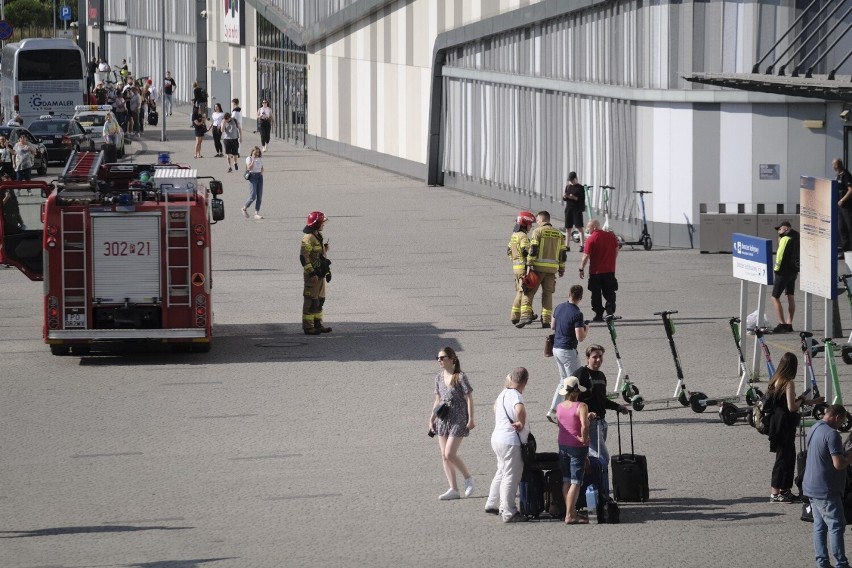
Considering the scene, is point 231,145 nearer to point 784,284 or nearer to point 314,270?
point 314,270

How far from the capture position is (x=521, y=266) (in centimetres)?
2162

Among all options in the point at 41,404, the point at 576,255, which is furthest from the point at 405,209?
the point at 41,404

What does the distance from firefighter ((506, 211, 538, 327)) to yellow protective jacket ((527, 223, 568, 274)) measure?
0.35ft

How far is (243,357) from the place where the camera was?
20000 millimetres

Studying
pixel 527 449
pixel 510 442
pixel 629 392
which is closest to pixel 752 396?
pixel 629 392

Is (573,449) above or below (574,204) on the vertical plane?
below

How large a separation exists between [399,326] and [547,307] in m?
2.13

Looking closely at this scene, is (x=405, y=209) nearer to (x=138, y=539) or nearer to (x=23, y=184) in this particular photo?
(x=23, y=184)

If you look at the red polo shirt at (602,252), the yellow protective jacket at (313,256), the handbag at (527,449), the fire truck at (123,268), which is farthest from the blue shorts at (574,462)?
the red polo shirt at (602,252)

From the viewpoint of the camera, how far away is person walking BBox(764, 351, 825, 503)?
42.3 ft

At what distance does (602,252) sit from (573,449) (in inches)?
384

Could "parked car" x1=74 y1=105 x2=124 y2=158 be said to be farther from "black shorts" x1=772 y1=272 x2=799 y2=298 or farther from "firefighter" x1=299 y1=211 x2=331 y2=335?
"black shorts" x1=772 y1=272 x2=799 y2=298

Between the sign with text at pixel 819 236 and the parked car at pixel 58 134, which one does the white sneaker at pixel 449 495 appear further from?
the parked car at pixel 58 134

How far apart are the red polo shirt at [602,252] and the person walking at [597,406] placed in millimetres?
7986
